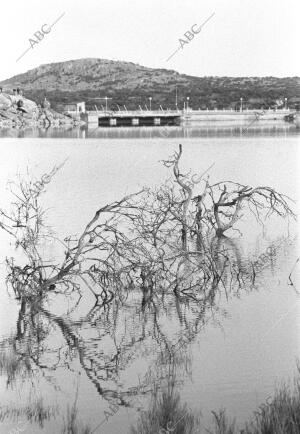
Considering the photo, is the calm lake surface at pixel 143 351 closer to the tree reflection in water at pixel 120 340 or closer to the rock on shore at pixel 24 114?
the tree reflection in water at pixel 120 340

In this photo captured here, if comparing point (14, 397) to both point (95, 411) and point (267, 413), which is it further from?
point (267, 413)

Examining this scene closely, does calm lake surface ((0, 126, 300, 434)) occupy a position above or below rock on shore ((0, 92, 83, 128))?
below

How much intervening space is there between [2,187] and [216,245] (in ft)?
57.2

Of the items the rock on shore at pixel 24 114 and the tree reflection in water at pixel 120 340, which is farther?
the rock on shore at pixel 24 114

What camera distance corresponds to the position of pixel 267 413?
9930mm

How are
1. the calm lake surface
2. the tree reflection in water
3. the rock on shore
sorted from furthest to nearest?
1. the rock on shore
2. the tree reflection in water
3. the calm lake surface

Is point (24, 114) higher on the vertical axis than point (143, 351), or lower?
higher

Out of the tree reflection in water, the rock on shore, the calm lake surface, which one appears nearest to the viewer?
the calm lake surface

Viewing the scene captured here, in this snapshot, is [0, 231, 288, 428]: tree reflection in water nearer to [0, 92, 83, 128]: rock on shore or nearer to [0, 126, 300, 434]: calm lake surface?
[0, 126, 300, 434]: calm lake surface

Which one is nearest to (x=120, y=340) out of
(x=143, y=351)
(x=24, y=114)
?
(x=143, y=351)

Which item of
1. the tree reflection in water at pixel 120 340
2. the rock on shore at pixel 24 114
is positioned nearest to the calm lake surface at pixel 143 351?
the tree reflection in water at pixel 120 340

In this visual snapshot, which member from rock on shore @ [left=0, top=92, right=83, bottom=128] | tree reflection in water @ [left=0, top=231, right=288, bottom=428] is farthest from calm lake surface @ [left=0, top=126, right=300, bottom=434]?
rock on shore @ [left=0, top=92, right=83, bottom=128]

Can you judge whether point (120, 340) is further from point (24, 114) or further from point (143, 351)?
point (24, 114)

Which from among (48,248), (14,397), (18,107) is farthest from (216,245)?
(18,107)
